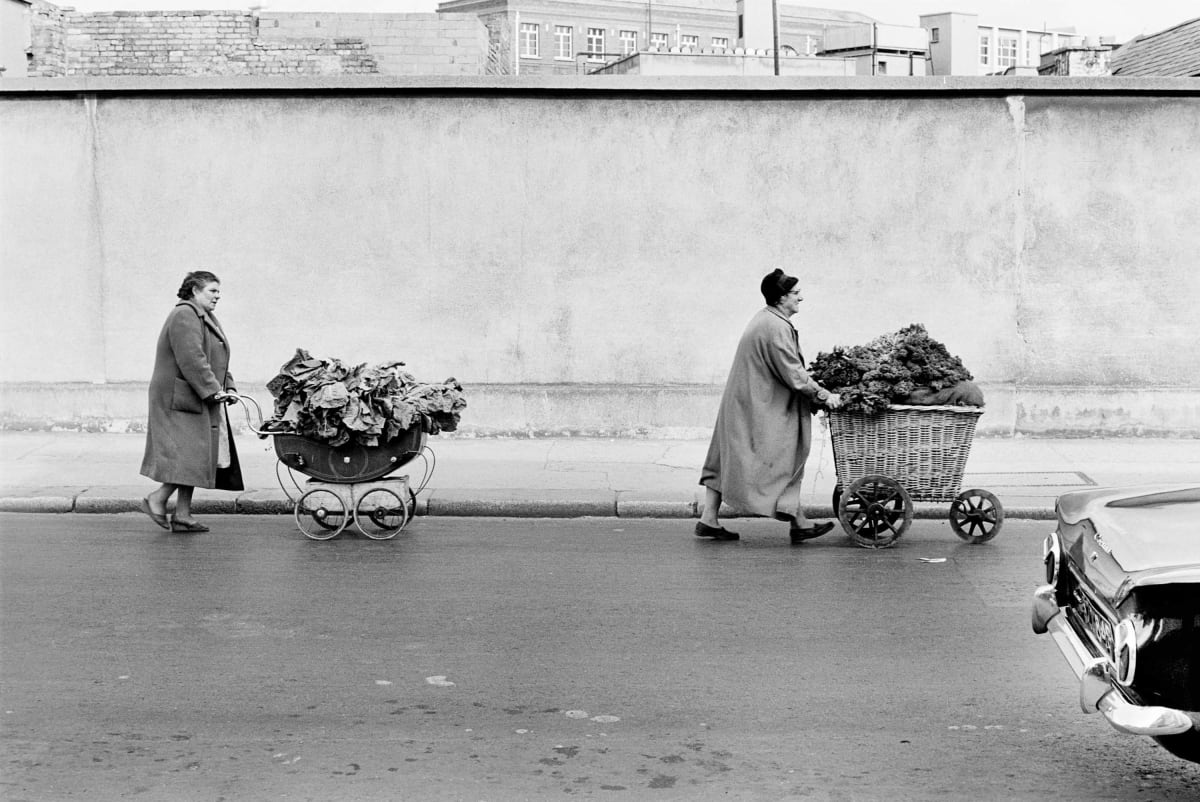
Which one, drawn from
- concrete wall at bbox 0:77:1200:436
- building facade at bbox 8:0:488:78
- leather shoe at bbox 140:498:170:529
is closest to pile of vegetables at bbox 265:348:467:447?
leather shoe at bbox 140:498:170:529

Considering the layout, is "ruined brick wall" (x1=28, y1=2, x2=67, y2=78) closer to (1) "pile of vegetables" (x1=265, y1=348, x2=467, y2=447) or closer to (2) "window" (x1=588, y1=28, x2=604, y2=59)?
(1) "pile of vegetables" (x1=265, y1=348, x2=467, y2=447)

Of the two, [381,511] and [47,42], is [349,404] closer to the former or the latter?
[381,511]

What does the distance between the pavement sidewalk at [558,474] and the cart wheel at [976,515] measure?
1.02m

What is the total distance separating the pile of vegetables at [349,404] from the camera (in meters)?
9.31

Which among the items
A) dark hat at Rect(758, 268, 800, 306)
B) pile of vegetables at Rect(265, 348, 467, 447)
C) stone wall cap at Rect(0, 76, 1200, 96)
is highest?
stone wall cap at Rect(0, 76, 1200, 96)

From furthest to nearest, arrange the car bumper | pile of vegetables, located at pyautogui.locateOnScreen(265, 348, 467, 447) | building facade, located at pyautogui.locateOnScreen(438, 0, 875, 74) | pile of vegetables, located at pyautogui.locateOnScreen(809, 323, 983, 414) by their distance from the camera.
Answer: building facade, located at pyautogui.locateOnScreen(438, 0, 875, 74), pile of vegetables, located at pyautogui.locateOnScreen(265, 348, 467, 447), pile of vegetables, located at pyautogui.locateOnScreen(809, 323, 983, 414), the car bumper

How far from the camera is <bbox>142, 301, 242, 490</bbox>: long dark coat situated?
9.73 m

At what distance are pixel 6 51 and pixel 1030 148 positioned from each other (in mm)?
13112

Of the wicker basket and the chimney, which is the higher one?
the chimney

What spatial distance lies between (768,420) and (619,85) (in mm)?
5834

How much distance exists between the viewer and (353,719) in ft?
19.2

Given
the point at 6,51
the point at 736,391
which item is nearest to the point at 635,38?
the point at 6,51

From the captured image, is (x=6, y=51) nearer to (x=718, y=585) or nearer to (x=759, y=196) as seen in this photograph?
(x=759, y=196)

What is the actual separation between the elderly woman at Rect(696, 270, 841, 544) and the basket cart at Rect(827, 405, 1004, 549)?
29 cm
